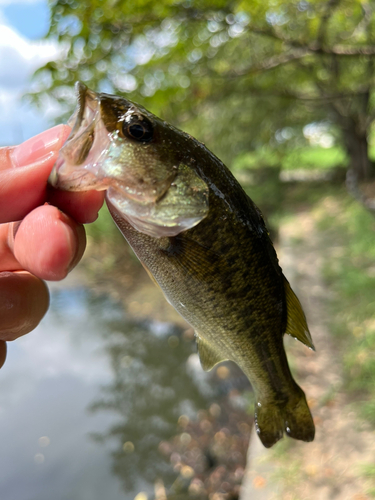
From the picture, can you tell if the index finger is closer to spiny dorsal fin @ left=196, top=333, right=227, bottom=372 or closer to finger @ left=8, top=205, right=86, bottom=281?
finger @ left=8, top=205, right=86, bottom=281

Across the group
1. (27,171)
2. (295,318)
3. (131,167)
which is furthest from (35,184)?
(295,318)

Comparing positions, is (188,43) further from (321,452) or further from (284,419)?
(321,452)

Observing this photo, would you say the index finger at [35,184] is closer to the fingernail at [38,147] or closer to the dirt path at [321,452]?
the fingernail at [38,147]

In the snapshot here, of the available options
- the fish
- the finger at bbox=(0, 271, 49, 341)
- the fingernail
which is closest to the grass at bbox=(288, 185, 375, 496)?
the fish

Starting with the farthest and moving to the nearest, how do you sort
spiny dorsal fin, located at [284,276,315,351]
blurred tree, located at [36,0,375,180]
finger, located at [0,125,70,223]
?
blurred tree, located at [36,0,375,180] < spiny dorsal fin, located at [284,276,315,351] < finger, located at [0,125,70,223]

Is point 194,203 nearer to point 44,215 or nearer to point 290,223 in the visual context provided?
point 44,215

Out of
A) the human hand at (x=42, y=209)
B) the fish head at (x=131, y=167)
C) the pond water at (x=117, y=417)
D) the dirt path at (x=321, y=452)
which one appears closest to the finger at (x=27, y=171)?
the human hand at (x=42, y=209)
